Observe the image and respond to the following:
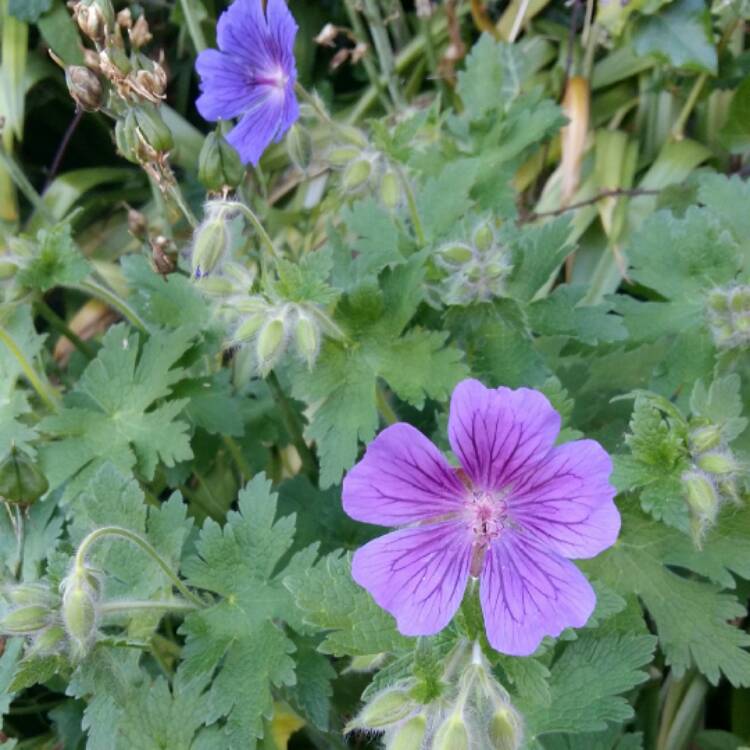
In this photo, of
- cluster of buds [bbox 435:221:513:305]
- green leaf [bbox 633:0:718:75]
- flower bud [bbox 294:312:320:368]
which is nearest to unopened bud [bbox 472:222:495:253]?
cluster of buds [bbox 435:221:513:305]

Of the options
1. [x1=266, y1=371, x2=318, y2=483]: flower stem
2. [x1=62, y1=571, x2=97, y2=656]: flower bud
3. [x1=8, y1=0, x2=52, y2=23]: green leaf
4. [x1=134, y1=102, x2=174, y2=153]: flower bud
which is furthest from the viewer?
[x1=8, y1=0, x2=52, y2=23]: green leaf

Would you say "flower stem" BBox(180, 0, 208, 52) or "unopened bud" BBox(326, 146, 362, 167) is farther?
"flower stem" BBox(180, 0, 208, 52)

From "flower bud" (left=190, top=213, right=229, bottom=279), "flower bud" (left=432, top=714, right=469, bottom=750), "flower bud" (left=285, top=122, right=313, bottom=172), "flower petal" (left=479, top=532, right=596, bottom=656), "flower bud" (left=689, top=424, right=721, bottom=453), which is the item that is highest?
"flower bud" (left=190, top=213, right=229, bottom=279)

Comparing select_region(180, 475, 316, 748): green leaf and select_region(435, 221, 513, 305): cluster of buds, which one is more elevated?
select_region(435, 221, 513, 305): cluster of buds

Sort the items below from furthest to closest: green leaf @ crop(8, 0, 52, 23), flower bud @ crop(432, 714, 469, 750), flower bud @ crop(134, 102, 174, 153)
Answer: green leaf @ crop(8, 0, 52, 23) → flower bud @ crop(134, 102, 174, 153) → flower bud @ crop(432, 714, 469, 750)

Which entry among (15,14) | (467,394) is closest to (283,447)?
(467,394)

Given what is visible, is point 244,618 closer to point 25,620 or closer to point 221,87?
point 25,620

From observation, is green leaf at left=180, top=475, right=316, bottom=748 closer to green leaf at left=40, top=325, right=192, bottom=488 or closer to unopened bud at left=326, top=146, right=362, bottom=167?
green leaf at left=40, top=325, right=192, bottom=488
